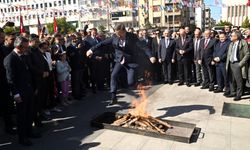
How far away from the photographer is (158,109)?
8055 mm

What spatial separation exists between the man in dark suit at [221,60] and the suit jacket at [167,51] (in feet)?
6.14

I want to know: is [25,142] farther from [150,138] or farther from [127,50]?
[127,50]

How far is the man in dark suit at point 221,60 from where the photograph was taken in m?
9.53

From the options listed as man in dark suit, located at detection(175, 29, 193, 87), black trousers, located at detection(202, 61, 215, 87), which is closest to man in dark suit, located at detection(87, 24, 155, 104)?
black trousers, located at detection(202, 61, 215, 87)

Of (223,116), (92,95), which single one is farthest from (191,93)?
(92,95)

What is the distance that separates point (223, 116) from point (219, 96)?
2196 mm

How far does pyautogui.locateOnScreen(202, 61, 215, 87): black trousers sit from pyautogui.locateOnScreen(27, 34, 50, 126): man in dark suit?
558 cm

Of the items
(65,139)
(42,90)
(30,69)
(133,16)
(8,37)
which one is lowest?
(65,139)

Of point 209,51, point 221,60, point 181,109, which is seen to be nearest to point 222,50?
point 221,60

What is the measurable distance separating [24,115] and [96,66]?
4940mm

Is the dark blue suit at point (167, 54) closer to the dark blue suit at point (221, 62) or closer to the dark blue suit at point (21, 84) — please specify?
the dark blue suit at point (221, 62)

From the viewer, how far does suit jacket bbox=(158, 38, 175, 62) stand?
1131 centimetres

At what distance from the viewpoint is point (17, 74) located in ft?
18.6

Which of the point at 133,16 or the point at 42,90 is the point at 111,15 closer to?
the point at 133,16
